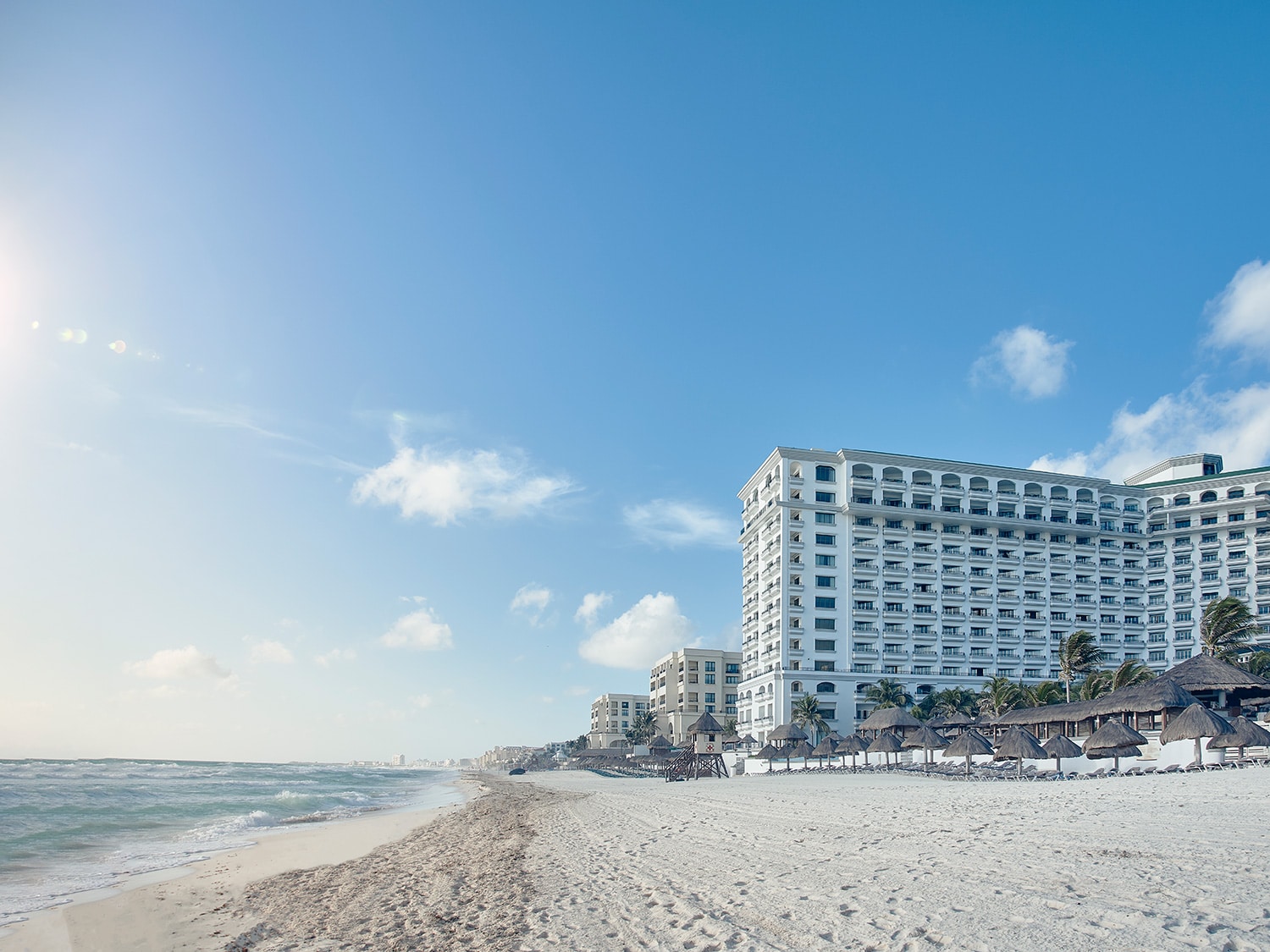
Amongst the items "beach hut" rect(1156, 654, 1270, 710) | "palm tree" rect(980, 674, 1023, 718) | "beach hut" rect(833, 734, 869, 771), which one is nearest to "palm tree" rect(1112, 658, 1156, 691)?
"palm tree" rect(980, 674, 1023, 718)

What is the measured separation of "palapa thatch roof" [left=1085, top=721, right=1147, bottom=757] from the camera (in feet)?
97.5

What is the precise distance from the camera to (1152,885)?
8914 mm

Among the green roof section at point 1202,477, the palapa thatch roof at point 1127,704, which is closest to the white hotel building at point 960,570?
the green roof section at point 1202,477

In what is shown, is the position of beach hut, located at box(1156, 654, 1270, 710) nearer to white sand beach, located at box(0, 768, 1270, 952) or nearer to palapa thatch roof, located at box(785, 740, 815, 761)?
white sand beach, located at box(0, 768, 1270, 952)

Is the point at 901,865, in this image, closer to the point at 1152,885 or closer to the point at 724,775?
the point at 1152,885

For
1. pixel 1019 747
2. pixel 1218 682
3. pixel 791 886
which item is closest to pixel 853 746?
pixel 1019 747

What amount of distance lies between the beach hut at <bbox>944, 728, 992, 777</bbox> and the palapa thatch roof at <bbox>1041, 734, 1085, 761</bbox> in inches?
101

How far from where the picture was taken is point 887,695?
71.9 metres

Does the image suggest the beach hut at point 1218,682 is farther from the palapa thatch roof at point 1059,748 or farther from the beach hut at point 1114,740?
the palapa thatch roof at point 1059,748

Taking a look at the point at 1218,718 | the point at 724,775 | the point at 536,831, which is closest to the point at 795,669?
the point at 724,775

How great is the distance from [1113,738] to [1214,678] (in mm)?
8580

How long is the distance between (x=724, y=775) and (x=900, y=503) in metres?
43.0

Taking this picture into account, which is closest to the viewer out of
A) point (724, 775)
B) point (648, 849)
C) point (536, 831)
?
point (648, 849)

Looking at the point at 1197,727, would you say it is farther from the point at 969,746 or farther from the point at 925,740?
the point at 925,740
